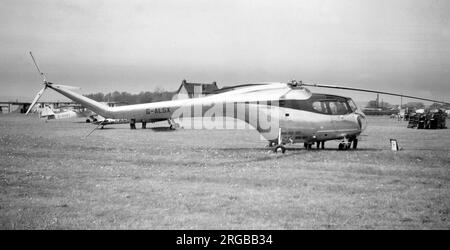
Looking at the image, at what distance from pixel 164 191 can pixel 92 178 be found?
243cm

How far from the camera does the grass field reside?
5758 millimetres

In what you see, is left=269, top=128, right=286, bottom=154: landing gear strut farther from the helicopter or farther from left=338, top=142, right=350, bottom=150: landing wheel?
left=338, top=142, right=350, bottom=150: landing wheel

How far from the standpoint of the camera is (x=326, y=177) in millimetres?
9305

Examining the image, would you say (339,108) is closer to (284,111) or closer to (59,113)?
(284,111)

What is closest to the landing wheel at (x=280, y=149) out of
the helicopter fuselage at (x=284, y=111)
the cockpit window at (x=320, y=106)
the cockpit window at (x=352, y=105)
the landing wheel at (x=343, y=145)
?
the helicopter fuselage at (x=284, y=111)

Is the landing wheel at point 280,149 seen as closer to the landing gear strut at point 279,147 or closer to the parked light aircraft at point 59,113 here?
the landing gear strut at point 279,147

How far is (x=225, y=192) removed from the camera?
7.66 meters

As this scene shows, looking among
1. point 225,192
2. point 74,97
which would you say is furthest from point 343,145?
point 74,97

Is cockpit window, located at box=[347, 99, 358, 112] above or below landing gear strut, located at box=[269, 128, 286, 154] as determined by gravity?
above

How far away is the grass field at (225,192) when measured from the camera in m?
5.76

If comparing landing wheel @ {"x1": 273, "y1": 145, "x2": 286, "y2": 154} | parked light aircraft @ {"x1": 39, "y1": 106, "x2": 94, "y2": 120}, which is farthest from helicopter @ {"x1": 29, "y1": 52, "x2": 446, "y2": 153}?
parked light aircraft @ {"x1": 39, "y1": 106, "x2": 94, "y2": 120}
